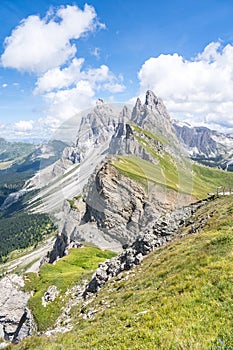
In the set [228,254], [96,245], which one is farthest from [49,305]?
[96,245]

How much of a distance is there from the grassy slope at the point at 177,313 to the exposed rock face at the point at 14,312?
15.2 m

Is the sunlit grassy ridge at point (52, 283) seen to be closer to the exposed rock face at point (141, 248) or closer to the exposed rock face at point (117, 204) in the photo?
the exposed rock face at point (141, 248)

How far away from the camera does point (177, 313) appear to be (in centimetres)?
A: 1137

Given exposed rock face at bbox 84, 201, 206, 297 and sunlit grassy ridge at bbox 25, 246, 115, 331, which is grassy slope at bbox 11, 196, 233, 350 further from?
sunlit grassy ridge at bbox 25, 246, 115, 331

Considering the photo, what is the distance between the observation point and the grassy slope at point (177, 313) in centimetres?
948

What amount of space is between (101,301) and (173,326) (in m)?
12.4

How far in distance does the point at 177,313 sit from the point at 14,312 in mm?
28010

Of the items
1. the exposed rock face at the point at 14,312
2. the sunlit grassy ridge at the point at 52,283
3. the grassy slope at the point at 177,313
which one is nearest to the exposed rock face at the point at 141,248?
the sunlit grassy ridge at the point at 52,283

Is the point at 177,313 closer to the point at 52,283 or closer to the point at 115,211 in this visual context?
the point at 52,283

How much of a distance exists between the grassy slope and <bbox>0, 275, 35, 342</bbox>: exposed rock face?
49.8 ft

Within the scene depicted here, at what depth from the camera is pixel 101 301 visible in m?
21.5

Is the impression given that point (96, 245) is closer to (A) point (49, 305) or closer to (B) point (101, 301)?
(A) point (49, 305)

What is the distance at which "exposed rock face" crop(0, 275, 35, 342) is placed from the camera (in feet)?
94.7

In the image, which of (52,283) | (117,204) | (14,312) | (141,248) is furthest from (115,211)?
(14,312)
